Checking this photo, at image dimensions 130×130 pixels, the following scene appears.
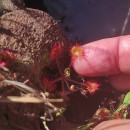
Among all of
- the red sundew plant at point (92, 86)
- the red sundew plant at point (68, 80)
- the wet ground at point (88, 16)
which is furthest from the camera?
the wet ground at point (88, 16)

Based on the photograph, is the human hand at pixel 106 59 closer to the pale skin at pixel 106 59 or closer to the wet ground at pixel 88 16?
the pale skin at pixel 106 59

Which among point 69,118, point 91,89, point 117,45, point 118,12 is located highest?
point 118,12

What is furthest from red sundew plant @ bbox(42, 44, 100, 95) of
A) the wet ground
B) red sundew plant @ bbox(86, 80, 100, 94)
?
the wet ground

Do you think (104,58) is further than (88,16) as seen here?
No

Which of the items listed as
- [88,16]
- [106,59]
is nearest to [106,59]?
[106,59]

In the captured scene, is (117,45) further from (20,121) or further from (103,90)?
(20,121)

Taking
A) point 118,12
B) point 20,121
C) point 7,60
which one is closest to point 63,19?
point 118,12

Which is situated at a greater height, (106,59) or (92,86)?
(106,59)

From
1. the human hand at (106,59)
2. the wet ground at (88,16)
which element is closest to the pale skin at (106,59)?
the human hand at (106,59)

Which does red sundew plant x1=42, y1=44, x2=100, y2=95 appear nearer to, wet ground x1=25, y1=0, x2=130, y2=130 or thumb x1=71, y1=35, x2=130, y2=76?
thumb x1=71, y1=35, x2=130, y2=76

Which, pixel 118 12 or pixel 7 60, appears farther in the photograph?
pixel 118 12

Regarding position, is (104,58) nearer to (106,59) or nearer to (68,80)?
(106,59)
